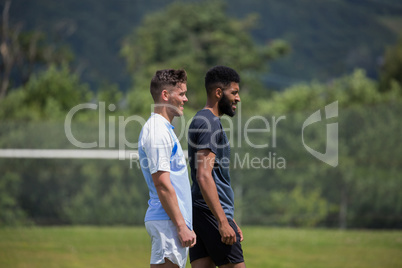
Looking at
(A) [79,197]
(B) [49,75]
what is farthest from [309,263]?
(B) [49,75]

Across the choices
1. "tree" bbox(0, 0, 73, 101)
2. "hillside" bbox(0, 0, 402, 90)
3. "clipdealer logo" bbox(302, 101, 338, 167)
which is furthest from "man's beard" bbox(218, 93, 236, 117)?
"hillside" bbox(0, 0, 402, 90)

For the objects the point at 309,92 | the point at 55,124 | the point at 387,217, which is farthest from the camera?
the point at 309,92

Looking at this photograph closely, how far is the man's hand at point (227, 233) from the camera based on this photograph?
4.20m

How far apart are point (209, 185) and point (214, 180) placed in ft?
0.75

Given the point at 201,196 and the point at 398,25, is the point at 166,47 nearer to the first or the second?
the point at 398,25

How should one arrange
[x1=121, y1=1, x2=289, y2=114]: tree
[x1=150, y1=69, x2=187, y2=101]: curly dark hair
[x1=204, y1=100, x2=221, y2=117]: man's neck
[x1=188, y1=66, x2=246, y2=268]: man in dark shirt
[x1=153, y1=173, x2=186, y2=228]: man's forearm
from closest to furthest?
[x1=153, y1=173, x2=186, y2=228]: man's forearm < [x1=150, y1=69, x2=187, y2=101]: curly dark hair < [x1=188, y1=66, x2=246, y2=268]: man in dark shirt < [x1=204, y1=100, x2=221, y2=117]: man's neck < [x1=121, y1=1, x2=289, y2=114]: tree

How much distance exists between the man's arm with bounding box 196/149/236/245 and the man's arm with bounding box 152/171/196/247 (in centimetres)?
→ 39

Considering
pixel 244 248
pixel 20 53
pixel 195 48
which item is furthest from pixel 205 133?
pixel 20 53

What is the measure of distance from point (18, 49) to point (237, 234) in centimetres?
3293

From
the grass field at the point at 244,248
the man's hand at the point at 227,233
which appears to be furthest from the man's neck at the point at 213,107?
the grass field at the point at 244,248

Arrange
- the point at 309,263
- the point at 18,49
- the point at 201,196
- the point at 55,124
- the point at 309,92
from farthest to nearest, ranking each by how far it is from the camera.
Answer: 1. the point at 18,49
2. the point at 309,92
3. the point at 55,124
4. the point at 309,263
5. the point at 201,196

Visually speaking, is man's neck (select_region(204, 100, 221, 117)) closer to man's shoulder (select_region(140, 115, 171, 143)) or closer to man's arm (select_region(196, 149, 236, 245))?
man's arm (select_region(196, 149, 236, 245))

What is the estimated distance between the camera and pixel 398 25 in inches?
1834

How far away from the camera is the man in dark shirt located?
416cm
